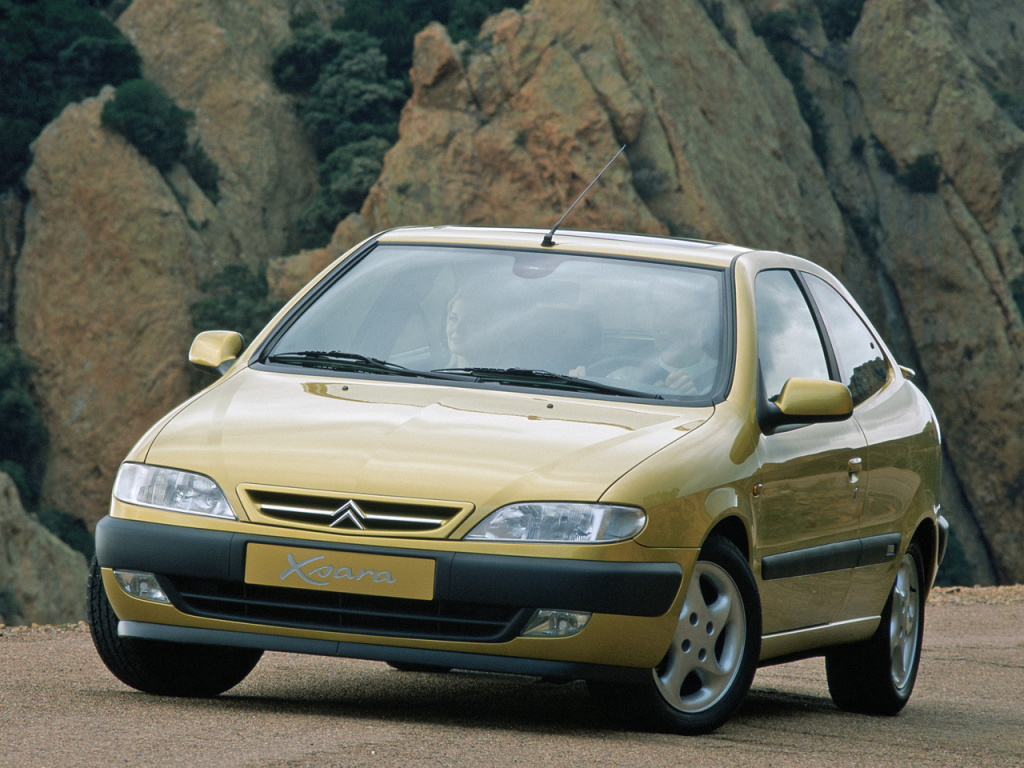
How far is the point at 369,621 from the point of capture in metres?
4.44

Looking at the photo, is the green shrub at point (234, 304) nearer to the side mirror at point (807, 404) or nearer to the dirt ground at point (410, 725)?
the dirt ground at point (410, 725)

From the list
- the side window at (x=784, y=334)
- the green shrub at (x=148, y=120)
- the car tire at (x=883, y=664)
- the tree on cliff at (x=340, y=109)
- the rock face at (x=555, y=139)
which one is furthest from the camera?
the tree on cliff at (x=340, y=109)

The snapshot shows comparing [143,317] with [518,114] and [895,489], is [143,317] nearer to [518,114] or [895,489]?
[518,114]

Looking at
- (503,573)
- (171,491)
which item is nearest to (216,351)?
(171,491)

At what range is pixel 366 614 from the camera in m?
4.43

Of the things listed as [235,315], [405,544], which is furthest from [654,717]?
[235,315]

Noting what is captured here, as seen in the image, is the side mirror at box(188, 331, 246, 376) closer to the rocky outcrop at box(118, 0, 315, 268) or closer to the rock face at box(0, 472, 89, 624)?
the rock face at box(0, 472, 89, 624)

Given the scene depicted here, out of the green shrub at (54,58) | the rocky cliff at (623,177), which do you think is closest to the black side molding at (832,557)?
the rocky cliff at (623,177)

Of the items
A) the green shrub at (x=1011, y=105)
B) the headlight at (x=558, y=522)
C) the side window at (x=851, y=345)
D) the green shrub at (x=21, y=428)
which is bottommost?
the green shrub at (x=21, y=428)

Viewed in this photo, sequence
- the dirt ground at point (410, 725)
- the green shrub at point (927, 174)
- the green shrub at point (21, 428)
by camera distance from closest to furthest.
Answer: the dirt ground at point (410, 725)
the green shrub at point (21, 428)
the green shrub at point (927, 174)

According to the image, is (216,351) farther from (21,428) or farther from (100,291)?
(100,291)

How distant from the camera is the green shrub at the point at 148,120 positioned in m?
48.9

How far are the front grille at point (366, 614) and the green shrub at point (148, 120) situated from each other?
1832 inches

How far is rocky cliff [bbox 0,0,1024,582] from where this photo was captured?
4803 centimetres
